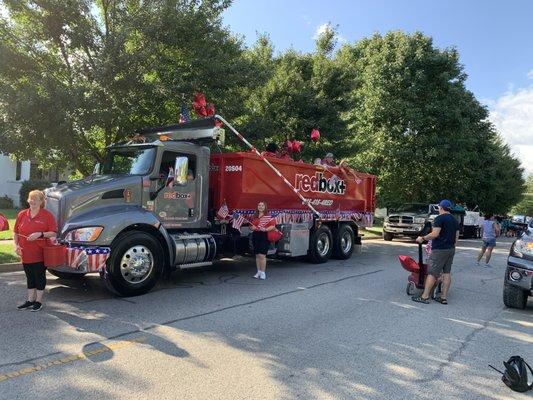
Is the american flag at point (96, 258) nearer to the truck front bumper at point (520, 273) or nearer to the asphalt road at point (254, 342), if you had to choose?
the asphalt road at point (254, 342)

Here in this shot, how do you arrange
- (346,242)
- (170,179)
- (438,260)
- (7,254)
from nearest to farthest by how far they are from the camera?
1. (438,260)
2. (170,179)
3. (7,254)
4. (346,242)

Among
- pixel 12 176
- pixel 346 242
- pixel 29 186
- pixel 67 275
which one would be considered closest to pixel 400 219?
pixel 346 242

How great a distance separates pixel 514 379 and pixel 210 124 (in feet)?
22.5

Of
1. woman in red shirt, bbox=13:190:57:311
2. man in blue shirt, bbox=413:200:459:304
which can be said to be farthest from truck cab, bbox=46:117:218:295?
man in blue shirt, bbox=413:200:459:304

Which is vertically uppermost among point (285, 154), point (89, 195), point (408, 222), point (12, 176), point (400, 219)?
point (12, 176)

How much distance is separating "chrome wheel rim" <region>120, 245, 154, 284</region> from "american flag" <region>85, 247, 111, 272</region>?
0.35 meters

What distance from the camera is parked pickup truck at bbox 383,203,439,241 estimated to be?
72.0 feet

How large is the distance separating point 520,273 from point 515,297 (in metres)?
0.54

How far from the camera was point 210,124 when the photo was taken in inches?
377

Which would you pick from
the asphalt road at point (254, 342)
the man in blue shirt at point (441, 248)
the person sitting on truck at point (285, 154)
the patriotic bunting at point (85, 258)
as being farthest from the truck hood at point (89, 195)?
the man in blue shirt at point (441, 248)

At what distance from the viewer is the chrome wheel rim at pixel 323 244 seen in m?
12.7

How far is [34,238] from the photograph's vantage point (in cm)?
651

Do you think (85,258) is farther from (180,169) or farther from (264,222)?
(264,222)

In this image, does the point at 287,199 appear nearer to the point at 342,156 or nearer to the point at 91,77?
the point at 91,77
